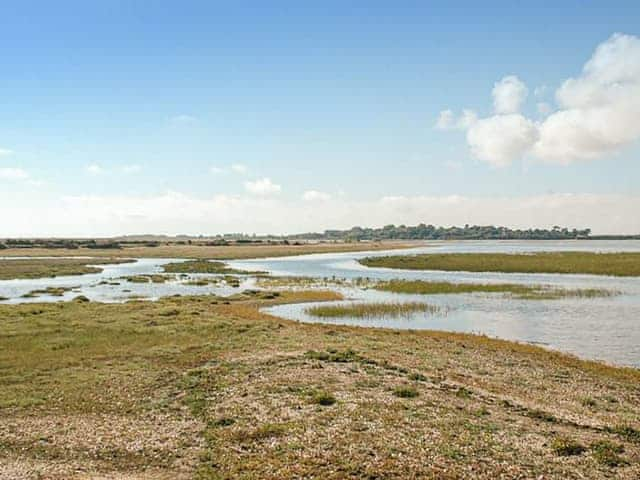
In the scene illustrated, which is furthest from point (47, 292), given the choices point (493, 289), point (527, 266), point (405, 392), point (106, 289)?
point (527, 266)

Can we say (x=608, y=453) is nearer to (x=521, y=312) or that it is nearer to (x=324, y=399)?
(x=324, y=399)

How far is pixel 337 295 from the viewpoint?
6088cm

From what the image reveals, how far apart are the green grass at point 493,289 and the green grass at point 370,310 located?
11395 mm

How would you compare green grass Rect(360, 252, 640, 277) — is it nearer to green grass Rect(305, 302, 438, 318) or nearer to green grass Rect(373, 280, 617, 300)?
green grass Rect(373, 280, 617, 300)

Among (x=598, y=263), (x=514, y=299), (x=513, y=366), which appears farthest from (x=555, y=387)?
(x=598, y=263)

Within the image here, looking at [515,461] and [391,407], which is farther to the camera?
[391,407]

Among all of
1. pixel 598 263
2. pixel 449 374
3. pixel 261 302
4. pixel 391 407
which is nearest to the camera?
pixel 391 407

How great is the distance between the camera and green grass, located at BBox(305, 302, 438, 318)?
48.0 m

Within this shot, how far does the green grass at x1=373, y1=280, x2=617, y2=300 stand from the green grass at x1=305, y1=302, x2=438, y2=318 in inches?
449

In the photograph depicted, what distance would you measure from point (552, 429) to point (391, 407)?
5226 millimetres

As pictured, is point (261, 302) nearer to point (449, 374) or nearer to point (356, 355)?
point (356, 355)

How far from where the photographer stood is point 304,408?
19250 millimetres

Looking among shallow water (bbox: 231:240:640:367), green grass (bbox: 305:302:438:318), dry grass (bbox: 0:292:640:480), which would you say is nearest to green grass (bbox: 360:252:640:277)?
shallow water (bbox: 231:240:640:367)

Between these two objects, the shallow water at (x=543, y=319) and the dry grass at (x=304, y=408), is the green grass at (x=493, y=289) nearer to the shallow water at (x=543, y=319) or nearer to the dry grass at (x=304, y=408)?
the shallow water at (x=543, y=319)
